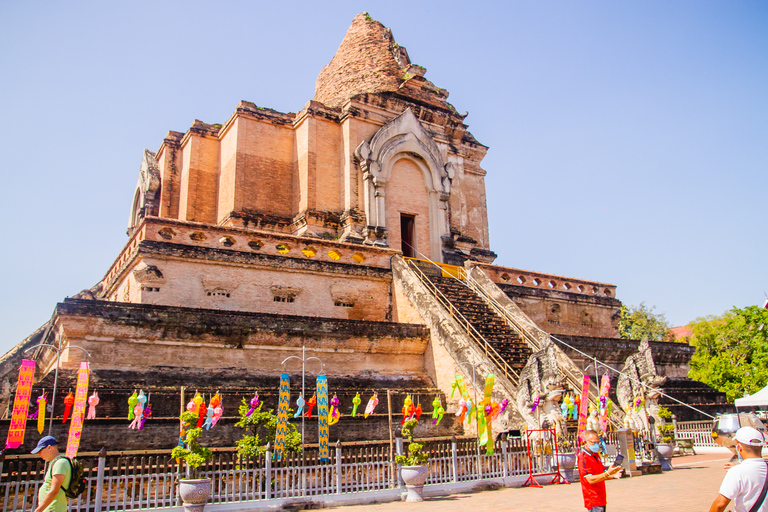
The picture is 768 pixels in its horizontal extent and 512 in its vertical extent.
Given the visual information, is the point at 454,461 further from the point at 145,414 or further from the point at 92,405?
the point at 92,405

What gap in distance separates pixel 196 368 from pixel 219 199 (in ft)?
34.0

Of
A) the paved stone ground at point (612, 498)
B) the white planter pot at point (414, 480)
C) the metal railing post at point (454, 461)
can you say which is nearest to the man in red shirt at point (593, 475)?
the paved stone ground at point (612, 498)

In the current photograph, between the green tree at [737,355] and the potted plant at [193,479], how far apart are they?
24.1 meters

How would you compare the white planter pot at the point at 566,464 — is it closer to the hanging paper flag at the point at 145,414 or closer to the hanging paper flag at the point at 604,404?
the hanging paper flag at the point at 604,404

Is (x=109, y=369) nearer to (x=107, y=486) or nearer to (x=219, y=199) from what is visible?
(x=107, y=486)

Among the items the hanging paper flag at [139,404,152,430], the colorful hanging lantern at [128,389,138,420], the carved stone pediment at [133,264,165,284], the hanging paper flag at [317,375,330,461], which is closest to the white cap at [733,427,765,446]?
the hanging paper flag at [317,375,330,461]

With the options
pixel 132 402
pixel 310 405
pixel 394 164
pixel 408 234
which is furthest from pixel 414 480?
pixel 394 164

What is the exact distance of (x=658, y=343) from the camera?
20562mm

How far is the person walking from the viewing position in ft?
18.3

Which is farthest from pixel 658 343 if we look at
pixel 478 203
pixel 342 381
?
pixel 342 381

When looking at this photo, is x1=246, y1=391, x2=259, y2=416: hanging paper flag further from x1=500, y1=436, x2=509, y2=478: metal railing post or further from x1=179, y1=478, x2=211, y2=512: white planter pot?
x1=500, y1=436, x2=509, y2=478: metal railing post

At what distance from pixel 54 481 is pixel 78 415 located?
171 inches

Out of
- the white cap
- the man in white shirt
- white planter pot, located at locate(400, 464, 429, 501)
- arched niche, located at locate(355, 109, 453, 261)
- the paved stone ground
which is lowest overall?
the paved stone ground

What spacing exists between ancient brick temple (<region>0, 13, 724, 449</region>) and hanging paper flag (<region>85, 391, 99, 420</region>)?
0.27 m
